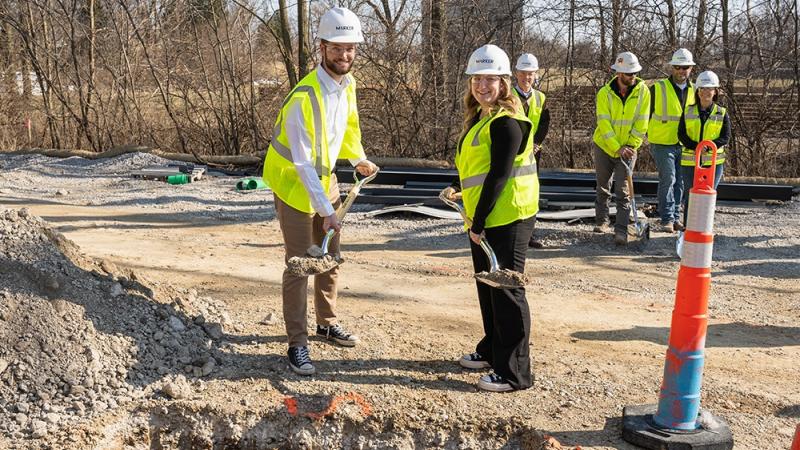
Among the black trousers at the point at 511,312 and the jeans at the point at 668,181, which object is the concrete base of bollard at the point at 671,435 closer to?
the black trousers at the point at 511,312

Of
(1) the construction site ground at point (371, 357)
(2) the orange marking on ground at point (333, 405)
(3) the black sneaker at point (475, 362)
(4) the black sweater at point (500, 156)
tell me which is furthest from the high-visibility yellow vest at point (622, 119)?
(2) the orange marking on ground at point (333, 405)

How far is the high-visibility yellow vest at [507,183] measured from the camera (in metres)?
4.83

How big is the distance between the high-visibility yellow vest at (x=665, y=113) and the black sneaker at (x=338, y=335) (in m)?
5.79

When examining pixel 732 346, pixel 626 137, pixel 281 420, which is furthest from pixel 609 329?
pixel 626 137

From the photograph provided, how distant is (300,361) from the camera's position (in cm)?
523

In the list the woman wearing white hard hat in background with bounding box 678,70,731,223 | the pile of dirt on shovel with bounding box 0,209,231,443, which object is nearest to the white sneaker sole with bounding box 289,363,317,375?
the pile of dirt on shovel with bounding box 0,209,231,443

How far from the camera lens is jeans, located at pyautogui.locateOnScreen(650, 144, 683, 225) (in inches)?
401

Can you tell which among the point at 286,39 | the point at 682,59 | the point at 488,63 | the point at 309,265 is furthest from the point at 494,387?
the point at 286,39

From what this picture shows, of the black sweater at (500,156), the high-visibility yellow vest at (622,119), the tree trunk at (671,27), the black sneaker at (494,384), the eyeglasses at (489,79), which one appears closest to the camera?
the black sweater at (500,156)

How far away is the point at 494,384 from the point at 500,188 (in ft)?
3.85

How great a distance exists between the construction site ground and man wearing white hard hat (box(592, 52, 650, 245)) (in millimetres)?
936

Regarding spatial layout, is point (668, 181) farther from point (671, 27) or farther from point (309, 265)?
point (309, 265)

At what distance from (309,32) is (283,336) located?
11.3 metres

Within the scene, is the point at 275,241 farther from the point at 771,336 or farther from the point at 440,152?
the point at 440,152
